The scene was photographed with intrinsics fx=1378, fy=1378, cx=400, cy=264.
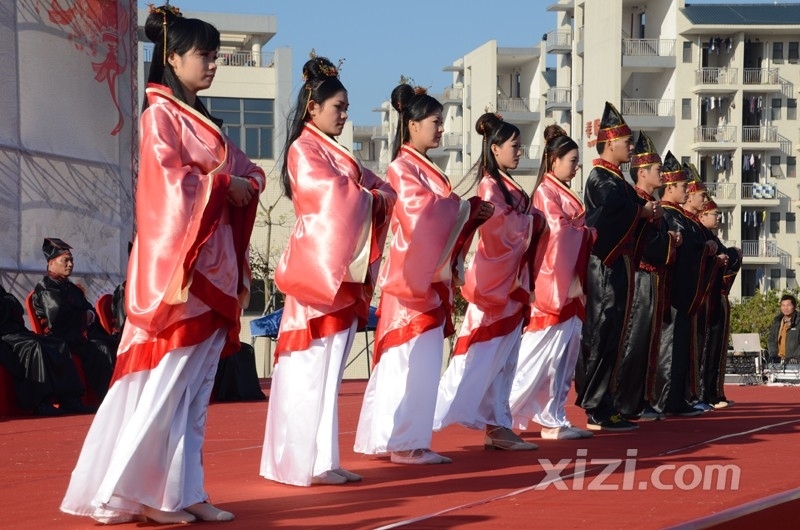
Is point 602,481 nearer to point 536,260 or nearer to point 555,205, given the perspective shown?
point 536,260

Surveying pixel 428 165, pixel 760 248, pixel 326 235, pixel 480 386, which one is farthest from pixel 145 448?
pixel 760 248

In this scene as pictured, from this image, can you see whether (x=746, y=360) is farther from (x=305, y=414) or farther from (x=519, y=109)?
(x=519, y=109)

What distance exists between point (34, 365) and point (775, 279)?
125 ft

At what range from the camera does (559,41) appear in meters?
49.6

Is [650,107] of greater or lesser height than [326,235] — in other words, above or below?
above

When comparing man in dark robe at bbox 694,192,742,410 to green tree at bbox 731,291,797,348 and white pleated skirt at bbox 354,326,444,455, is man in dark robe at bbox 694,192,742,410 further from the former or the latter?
green tree at bbox 731,291,797,348

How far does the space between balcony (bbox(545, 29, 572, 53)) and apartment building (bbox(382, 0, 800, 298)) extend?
146 cm

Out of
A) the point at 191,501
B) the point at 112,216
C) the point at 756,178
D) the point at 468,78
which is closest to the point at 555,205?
the point at 191,501

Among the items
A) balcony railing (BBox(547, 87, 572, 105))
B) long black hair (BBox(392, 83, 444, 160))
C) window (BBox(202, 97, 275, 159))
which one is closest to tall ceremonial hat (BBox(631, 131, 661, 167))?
long black hair (BBox(392, 83, 444, 160))

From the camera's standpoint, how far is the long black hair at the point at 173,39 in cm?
487

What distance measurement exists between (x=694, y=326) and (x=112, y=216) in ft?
26.6

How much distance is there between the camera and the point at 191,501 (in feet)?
14.9

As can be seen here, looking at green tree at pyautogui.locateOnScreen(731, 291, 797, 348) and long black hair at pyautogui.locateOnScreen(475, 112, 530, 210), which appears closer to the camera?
long black hair at pyautogui.locateOnScreen(475, 112, 530, 210)

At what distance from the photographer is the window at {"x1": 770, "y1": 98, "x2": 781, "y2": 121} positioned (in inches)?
1815
